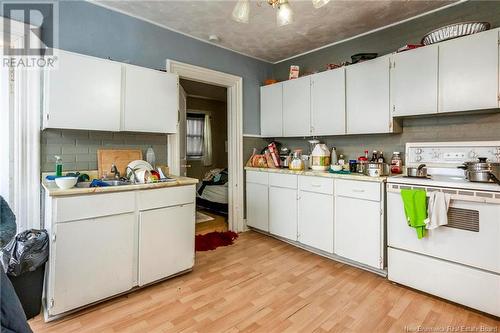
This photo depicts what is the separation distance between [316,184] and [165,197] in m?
1.59

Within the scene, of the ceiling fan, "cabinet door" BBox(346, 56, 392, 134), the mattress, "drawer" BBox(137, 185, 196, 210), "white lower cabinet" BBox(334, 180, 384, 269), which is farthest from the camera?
the mattress

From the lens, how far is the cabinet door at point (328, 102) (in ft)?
9.78

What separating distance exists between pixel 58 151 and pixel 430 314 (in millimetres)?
3234

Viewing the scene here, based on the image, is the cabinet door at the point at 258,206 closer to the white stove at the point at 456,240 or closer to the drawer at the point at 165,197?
the drawer at the point at 165,197

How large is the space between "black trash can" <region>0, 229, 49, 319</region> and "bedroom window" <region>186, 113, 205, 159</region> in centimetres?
440

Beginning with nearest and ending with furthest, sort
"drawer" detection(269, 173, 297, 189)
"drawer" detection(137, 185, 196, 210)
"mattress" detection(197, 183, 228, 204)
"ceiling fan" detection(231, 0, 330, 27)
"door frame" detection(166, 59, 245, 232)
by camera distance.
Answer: "ceiling fan" detection(231, 0, 330, 27), "drawer" detection(137, 185, 196, 210), "drawer" detection(269, 173, 297, 189), "door frame" detection(166, 59, 245, 232), "mattress" detection(197, 183, 228, 204)

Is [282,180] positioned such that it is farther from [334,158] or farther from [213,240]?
[213,240]

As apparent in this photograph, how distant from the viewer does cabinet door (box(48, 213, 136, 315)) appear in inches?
71.2

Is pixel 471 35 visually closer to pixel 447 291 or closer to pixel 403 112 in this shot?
pixel 403 112

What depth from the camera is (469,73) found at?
2133mm

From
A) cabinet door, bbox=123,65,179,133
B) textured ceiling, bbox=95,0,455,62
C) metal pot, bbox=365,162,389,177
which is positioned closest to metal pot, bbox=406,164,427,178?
metal pot, bbox=365,162,389,177

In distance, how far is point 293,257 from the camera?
2.92 metres

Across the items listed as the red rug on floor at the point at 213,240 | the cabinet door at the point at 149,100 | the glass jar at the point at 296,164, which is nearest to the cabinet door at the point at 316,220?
the glass jar at the point at 296,164

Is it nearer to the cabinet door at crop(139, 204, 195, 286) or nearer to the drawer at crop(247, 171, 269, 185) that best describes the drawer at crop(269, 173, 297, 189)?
the drawer at crop(247, 171, 269, 185)
